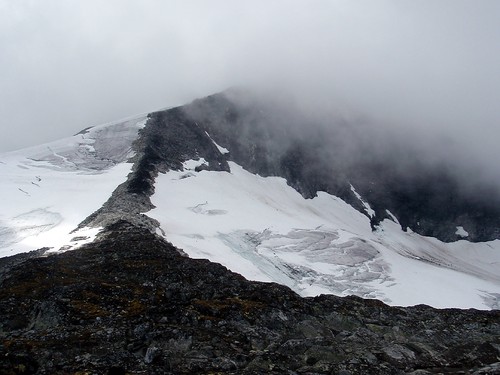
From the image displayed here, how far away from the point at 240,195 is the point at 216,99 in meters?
45.6

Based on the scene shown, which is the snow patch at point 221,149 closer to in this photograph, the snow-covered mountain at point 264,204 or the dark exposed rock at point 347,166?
the snow-covered mountain at point 264,204

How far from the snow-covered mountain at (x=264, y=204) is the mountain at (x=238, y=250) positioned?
41cm

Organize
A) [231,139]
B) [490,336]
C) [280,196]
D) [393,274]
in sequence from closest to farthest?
1. [490,336]
2. [393,274]
3. [280,196]
4. [231,139]

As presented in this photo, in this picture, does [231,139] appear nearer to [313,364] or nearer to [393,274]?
[393,274]

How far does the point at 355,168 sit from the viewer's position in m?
137

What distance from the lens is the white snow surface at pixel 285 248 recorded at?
5191cm

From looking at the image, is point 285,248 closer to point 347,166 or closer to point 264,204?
point 264,204

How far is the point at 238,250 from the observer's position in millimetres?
54219

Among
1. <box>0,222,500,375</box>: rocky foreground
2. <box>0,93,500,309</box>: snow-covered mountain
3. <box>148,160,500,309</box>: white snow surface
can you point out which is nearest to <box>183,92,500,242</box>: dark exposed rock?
<box>0,93,500,309</box>: snow-covered mountain

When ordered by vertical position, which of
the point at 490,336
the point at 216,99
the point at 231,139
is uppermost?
the point at 216,99

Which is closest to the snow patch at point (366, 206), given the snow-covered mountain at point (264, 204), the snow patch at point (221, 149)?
the snow-covered mountain at point (264, 204)

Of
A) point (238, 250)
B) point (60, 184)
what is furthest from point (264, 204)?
point (60, 184)

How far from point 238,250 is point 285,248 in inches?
398

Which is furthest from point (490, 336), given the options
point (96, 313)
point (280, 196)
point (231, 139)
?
point (231, 139)
